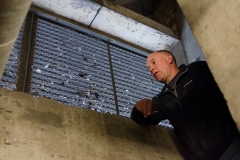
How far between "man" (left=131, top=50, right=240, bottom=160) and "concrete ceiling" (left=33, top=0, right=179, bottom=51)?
1.13 metres

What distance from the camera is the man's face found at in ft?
7.68

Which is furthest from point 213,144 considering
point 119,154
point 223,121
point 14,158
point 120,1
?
point 120,1

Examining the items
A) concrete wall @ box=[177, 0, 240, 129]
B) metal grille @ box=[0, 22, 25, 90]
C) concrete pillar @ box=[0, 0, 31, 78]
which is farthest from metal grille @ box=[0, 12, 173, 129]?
concrete pillar @ box=[0, 0, 31, 78]

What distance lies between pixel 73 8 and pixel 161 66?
1177 millimetres

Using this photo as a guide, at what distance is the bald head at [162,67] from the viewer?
2.34 metres

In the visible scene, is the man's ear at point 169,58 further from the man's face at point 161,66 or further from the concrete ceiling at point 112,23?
the concrete ceiling at point 112,23

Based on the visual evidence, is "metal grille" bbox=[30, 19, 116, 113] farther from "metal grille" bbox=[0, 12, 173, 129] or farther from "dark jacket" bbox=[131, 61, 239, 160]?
"dark jacket" bbox=[131, 61, 239, 160]

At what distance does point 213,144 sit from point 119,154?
0.59 meters

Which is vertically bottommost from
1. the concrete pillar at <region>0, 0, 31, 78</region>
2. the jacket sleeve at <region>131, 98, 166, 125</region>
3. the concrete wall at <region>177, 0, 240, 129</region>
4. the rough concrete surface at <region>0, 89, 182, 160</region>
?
the rough concrete surface at <region>0, 89, 182, 160</region>

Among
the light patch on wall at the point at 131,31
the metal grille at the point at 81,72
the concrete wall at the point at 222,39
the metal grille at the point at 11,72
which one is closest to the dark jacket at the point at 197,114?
the concrete wall at the point at 222,39

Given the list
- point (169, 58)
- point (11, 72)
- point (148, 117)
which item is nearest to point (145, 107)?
point (148, 117)

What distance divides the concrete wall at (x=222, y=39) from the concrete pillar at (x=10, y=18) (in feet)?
3.36

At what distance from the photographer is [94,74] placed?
2680 millimetres

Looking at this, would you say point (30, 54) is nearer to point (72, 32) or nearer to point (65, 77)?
point (65, 77)
